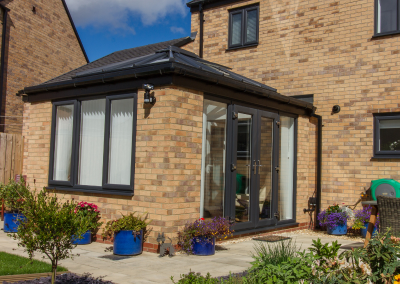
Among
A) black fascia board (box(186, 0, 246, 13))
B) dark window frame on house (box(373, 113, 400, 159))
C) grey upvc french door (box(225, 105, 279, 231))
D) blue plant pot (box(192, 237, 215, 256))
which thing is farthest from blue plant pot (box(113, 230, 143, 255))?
black fascia board (box(186, 0, 246, 13))

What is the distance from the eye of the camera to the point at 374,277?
364 centimetres

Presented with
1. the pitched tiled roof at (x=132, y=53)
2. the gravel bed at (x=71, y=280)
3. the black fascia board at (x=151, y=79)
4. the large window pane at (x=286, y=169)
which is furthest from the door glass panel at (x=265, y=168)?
the gravel bed at (x=71, y=280)

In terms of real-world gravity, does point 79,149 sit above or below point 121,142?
below

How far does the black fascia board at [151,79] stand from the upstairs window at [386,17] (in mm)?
2603

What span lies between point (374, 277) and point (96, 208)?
4716 millimetres

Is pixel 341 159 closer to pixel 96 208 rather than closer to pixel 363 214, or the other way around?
pixel 363 214

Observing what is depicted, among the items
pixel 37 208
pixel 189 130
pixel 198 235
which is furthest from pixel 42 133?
pixel 37 208

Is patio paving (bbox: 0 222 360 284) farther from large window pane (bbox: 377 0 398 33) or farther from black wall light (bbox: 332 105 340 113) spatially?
large window pane (bbox: 377 0 398 33)

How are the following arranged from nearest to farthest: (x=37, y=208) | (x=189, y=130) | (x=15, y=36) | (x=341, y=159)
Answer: (x=37, y=208), (x=189, y=130), (x=341, y=159), (x=15, y=36)

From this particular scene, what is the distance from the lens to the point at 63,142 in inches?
315

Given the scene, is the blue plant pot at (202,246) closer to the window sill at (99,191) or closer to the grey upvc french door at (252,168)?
the grey upvc french door at (252,168)

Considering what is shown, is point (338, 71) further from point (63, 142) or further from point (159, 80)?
point (63, 142)

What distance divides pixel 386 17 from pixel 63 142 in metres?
7.25

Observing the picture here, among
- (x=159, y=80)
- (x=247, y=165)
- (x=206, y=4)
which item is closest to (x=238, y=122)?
(x=247, y=165)
